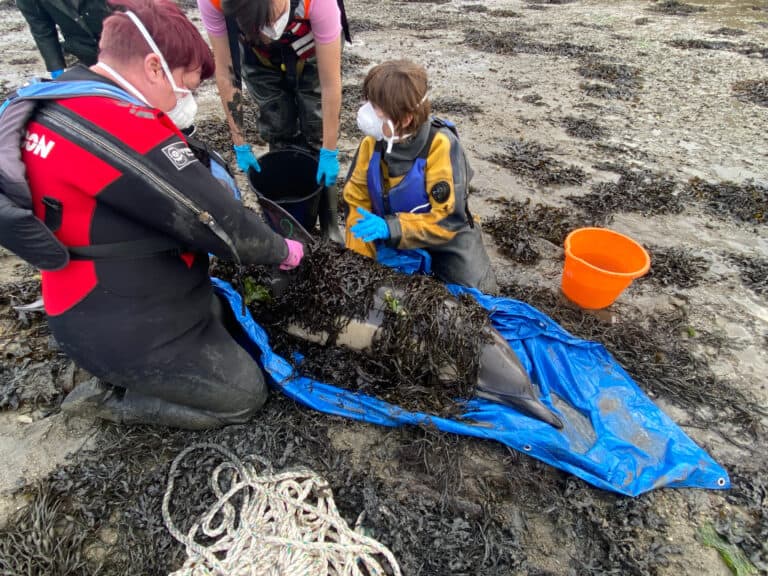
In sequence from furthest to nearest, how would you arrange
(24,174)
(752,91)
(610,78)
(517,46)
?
(517,46) < (610,78) < (752,91) < (24,174)

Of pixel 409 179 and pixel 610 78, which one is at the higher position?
pixel 409 179

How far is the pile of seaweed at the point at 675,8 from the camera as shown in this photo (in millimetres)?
11352

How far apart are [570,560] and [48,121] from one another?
8.66ft

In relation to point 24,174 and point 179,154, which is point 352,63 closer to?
point 179,154

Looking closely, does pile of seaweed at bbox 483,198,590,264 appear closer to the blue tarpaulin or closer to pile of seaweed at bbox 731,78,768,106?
the blue tarpaulin

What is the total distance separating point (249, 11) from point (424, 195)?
1.34m

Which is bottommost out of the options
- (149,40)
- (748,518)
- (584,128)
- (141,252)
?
(748,518)

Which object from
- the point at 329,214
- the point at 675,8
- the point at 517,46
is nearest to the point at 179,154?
the point at 329,214

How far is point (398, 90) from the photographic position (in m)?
2.35

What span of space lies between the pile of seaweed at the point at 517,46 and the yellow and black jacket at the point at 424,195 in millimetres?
7191

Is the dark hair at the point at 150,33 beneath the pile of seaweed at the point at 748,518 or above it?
above

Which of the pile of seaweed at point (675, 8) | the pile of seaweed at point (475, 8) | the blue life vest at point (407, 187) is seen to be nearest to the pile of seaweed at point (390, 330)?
the blue life vest at point (407, 187)

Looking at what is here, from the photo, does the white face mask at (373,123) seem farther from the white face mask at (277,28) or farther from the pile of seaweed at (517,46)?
the pile of seaweed at (517,46)

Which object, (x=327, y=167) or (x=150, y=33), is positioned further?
(x=327, y=167)
